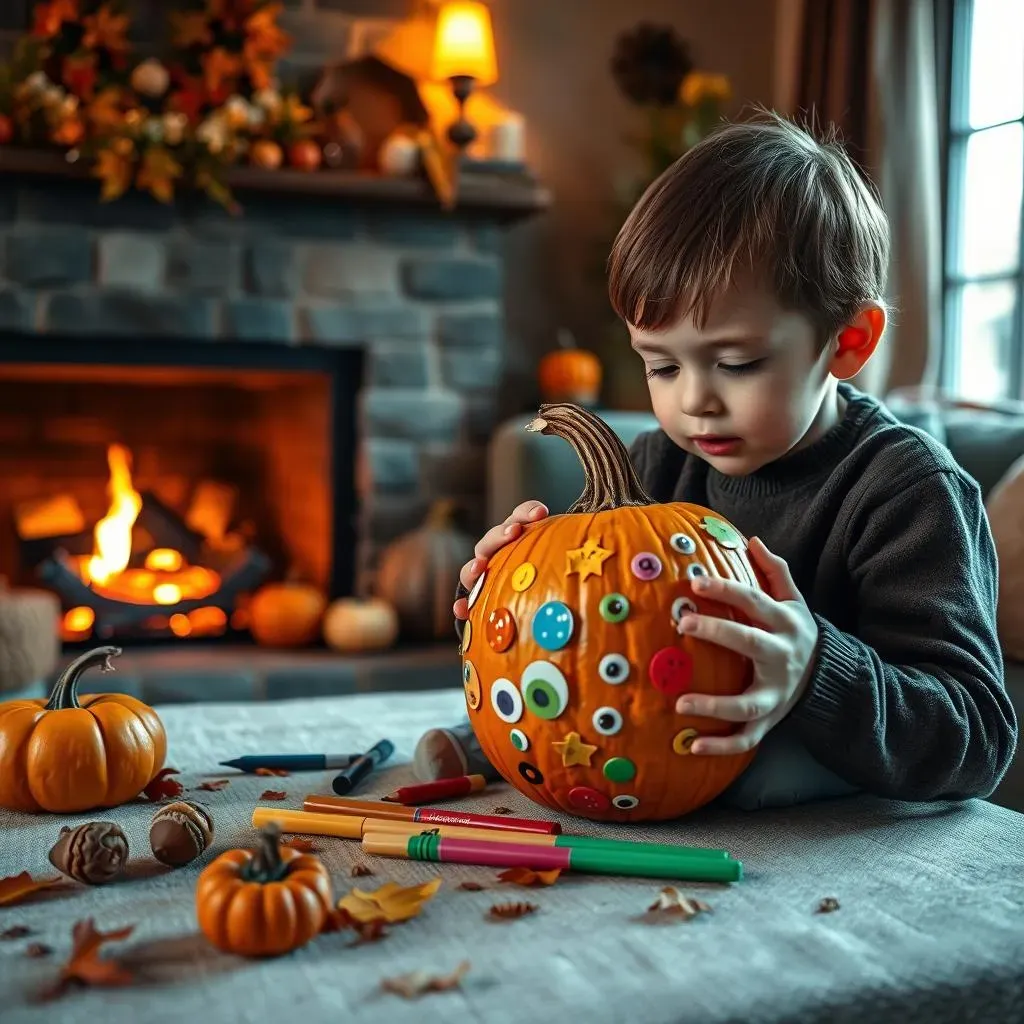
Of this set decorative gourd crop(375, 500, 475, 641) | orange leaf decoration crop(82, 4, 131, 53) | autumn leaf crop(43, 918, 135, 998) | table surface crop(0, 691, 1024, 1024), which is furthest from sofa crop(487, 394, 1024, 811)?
orange leaf decoration crop(82, 4, 131, 53)

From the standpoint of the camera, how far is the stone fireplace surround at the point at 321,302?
8.84ft

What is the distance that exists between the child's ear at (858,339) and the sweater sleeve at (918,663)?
4.9 inches

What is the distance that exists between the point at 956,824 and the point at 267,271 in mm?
2300

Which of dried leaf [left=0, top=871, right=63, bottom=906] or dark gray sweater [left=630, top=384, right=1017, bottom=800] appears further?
dark gray sweater [left=630, top=384, right=1017, bottom=800]

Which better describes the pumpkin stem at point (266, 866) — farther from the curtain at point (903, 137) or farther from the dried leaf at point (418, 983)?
the curtain at point (903, 137)

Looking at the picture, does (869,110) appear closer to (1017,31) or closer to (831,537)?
(1017,31)

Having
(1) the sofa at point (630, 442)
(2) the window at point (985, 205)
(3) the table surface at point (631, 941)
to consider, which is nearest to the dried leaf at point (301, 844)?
(3) the table surface at point (631, 941)

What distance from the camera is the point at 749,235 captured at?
965 millimetres

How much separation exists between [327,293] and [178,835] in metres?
2.26

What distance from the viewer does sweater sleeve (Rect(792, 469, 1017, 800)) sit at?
2.91 feet

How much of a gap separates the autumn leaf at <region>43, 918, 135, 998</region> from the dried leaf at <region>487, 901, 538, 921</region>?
21 cm

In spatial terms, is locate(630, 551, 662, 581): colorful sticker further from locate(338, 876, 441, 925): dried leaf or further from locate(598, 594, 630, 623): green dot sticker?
locate(338, 876, 441, 925): dried leaf

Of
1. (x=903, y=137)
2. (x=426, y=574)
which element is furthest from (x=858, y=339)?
(x=903, y=137)

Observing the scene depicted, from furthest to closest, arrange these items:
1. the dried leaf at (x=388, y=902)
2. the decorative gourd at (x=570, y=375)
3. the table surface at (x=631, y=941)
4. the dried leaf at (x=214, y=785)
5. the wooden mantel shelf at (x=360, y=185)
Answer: the decorative gourd at (x=570, y=375) → the wooden mantel shelf at (x=360, y=185) → the dried leaf at (x=214, y=785) → the dried leaf at (x=388, y=902) → the table surface at (x=631, y=941)
